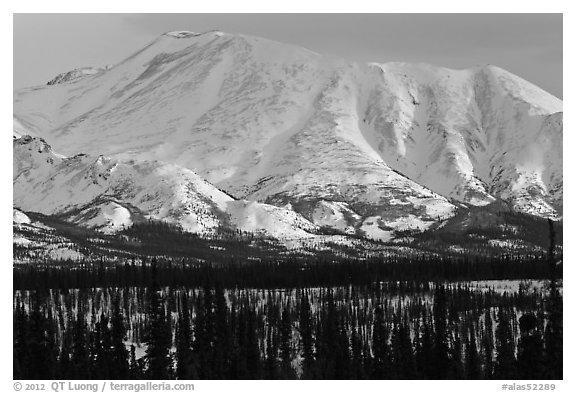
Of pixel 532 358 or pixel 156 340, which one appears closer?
pixel 532 358

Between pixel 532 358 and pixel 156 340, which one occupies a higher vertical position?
pixel 156 340

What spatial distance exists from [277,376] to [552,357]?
66.5m

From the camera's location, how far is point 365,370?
19562 centimetres

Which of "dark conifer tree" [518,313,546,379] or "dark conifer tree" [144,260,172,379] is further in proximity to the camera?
"dark conifer tree" [144,260,172,379]

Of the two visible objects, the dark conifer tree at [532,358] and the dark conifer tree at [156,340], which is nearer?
the dark conifer tree at [532,358]
